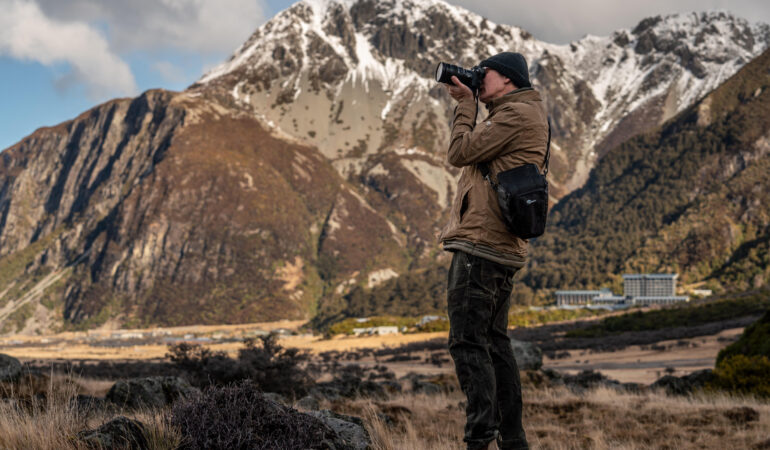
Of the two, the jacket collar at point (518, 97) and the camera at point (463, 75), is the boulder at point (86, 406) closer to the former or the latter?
the camera at point (463, 75)

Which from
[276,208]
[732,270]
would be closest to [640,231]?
[732,270]

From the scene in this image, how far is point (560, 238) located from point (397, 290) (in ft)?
121

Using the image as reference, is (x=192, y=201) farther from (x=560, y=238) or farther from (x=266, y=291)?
(x=560, y=238)

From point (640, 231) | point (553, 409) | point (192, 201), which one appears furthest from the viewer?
point (192, 201)

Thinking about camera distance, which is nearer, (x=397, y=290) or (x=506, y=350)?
(x=506, y=350)

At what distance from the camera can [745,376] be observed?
1102 cm

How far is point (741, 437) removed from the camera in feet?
19.2

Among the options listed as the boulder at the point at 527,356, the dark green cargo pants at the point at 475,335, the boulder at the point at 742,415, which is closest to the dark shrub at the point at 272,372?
the boulder at the point at 527,356

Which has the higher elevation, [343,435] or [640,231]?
[640,231]

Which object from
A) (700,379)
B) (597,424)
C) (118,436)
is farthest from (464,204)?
(700,379)

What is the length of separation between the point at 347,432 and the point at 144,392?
12.2ft

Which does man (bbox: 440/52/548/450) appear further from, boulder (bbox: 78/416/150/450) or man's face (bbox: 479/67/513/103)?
boulder (bbox: 78/416/150/450)

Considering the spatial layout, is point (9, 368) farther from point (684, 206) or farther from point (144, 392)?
point (684, 206)

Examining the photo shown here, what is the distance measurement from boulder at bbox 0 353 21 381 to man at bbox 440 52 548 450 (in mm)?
7934
